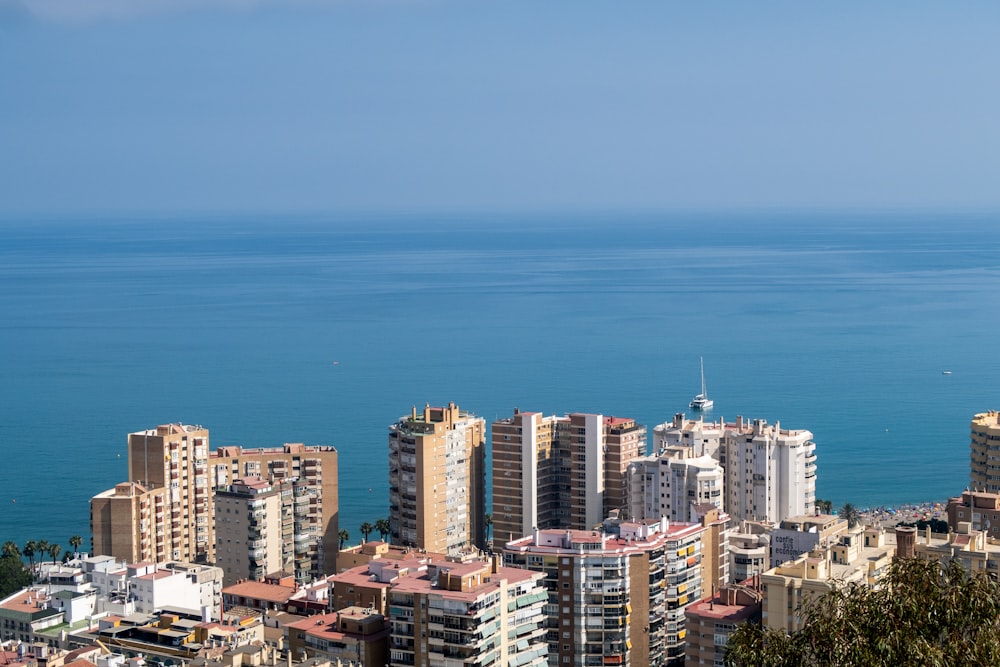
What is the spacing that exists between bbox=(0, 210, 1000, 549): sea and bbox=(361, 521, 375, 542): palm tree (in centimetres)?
33

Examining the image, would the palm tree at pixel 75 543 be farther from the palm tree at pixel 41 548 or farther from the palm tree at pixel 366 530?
the palm tree at pixel 366 530

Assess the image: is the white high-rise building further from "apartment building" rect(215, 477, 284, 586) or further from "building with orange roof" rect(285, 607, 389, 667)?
"building with orange roof" rect(285, 607, 389, 667)

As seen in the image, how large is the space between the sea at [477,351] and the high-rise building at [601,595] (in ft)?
30.2

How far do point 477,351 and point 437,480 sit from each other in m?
23.9

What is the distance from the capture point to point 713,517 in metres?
17.2

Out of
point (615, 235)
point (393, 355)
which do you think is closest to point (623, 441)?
point (393, 355)

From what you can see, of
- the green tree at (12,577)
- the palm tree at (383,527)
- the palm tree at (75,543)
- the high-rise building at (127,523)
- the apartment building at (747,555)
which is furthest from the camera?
the palm tree at (383,527)

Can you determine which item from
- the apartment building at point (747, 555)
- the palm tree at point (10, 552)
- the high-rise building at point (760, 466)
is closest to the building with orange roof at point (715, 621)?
the apartment building at point (747, 555)

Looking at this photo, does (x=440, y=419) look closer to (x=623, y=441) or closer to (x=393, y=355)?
(x=623, y=441)

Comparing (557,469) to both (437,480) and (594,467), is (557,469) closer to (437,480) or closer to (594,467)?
(594,467)

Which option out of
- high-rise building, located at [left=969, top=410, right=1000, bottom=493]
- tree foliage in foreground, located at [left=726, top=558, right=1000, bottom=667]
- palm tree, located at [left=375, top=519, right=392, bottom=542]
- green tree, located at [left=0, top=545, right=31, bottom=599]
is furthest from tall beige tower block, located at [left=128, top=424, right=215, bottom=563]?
tree foliage in foreground, located at [left=726, top=558, right=1000, bottom=667]

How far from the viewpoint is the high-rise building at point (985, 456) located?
21.4 metres

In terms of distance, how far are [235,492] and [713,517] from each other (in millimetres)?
6338

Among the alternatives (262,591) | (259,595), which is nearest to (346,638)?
(259,595)
